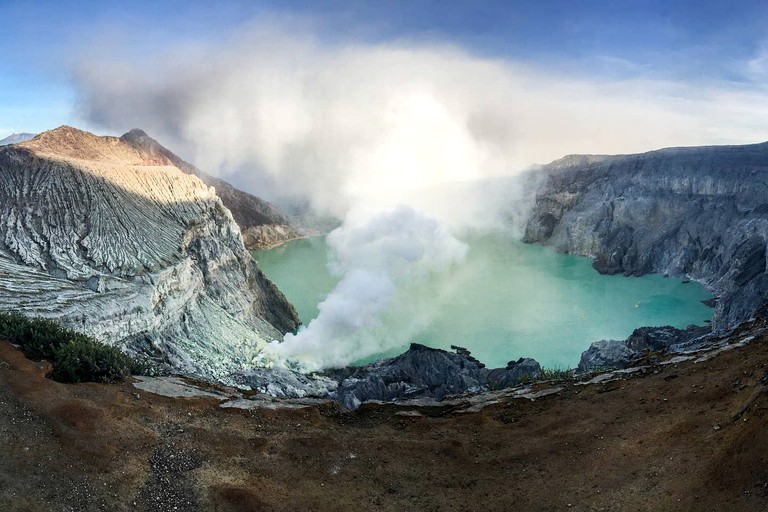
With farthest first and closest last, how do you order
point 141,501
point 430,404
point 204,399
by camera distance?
point 430,404
point 204,399
point 141,501

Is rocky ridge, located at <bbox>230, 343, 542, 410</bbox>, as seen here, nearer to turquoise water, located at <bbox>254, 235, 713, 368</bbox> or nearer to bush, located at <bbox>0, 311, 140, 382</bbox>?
turquoise water, located at <bbox>254, 235, 713, 368</bbox>

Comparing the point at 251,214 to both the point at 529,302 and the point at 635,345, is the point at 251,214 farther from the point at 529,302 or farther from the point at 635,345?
the point at 635,345

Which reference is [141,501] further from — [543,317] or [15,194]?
[543,317]

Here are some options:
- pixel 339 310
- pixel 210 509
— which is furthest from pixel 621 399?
pixel 339 310

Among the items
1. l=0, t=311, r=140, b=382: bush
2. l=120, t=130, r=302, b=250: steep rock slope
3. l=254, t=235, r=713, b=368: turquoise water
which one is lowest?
l=254, t=235, r=713, b=368: turquoise water

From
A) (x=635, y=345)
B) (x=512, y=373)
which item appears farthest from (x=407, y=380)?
(x=635, y=345)

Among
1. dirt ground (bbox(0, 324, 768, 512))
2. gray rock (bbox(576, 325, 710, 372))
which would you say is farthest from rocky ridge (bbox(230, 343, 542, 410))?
dirt ground (bbox(0, 324, 768, 512))
